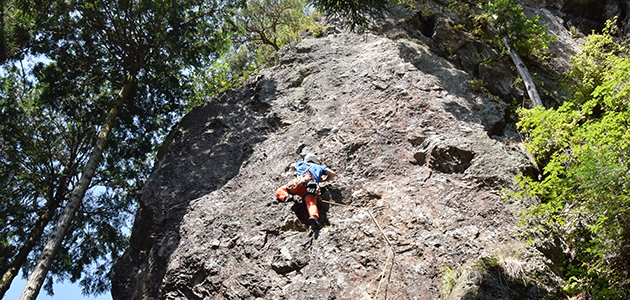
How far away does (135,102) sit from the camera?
424 inches

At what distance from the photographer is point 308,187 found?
5949 millimetres

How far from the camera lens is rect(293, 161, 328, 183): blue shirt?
6.17 m

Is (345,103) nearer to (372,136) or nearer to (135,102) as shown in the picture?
(372,136)

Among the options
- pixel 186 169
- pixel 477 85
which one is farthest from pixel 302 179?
pixel 477 85

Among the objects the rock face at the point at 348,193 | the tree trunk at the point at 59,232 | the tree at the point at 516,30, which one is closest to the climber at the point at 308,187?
the rock face at the point at 348,193

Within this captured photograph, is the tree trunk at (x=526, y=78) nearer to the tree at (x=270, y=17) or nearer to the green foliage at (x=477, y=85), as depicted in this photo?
the green foliage at (x=477, y=85)

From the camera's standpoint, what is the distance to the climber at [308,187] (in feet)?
19.3

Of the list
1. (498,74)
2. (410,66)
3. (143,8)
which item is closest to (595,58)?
(498,74)

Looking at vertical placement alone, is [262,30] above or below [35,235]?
above

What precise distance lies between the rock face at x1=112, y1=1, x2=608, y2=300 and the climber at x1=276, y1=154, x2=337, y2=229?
0.23 m

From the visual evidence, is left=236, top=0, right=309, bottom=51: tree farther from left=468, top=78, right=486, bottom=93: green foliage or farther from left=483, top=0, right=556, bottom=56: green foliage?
left=468, top=78, right=486, bottom=93: green foliage

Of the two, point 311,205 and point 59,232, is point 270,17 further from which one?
point 311,205

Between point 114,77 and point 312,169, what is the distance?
733 centimetres

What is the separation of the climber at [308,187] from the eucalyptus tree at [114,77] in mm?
4834
